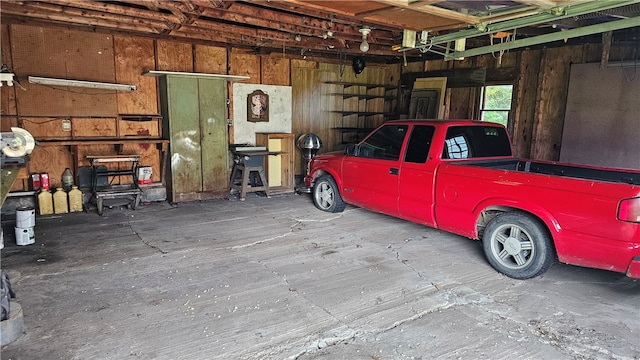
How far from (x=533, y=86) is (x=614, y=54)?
1.26 metres

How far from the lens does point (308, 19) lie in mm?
5242

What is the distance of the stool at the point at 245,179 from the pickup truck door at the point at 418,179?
3184 millimetres

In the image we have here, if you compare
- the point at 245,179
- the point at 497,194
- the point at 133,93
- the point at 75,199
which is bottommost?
the point at 75,199

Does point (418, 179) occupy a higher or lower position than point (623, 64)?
lower

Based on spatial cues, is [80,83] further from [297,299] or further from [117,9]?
[297,299]

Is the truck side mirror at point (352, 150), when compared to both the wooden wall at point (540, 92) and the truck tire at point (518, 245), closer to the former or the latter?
the truck tire at point (518, 245)

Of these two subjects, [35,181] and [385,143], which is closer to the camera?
[385,143]

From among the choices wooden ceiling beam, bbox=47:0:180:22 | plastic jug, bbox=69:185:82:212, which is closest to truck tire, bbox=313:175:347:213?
wooden ceiling beam, bbox=47:0:180:22

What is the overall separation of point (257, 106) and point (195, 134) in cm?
160

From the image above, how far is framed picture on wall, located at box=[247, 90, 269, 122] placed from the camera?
307 inches

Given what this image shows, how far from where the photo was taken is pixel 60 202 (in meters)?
5.93

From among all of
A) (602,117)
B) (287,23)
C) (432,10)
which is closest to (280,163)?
(287,23)

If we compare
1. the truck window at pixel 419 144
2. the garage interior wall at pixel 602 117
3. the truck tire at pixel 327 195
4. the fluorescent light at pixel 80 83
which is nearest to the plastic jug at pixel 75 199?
the fluorescent light at pixel 80 83

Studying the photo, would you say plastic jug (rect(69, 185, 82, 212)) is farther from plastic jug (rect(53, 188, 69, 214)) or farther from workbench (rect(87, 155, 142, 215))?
workbench (rect(87, 155, 142, 215))
